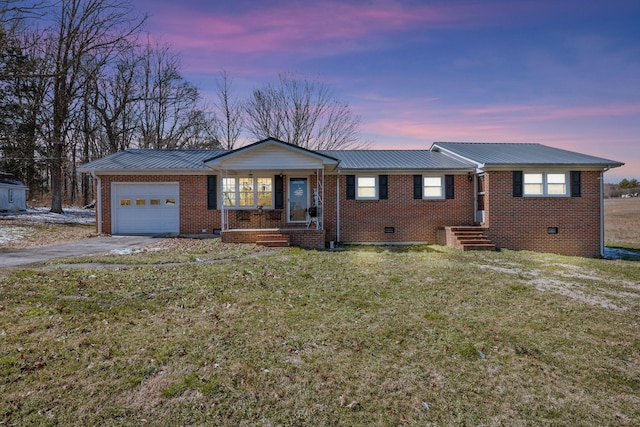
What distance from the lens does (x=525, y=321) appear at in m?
5.05

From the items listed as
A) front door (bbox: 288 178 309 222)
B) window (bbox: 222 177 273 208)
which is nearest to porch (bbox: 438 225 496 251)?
front door (bbox: 288 178 309 222)

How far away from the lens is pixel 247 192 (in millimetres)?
15242

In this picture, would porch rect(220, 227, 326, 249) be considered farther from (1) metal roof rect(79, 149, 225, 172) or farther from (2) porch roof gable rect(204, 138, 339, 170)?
(1) metal roof rect(79, 149, 225, 172)

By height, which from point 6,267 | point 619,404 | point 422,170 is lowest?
point 619,404

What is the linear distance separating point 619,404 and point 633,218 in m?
32.4

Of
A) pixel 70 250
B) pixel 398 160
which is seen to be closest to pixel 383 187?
pixel 398 160

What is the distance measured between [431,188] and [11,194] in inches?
1278

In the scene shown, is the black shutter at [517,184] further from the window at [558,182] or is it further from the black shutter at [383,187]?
the black shutter at [383,187]

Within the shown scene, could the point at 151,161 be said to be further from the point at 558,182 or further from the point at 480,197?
the point at 558,182

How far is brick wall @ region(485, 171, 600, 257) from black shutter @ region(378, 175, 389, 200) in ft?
13.6

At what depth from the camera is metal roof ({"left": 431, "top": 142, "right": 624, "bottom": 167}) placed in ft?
45.0

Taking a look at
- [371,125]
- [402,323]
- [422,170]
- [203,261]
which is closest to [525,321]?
[402,323]

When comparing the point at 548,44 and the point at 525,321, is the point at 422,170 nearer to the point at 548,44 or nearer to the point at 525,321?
the point at 548,44

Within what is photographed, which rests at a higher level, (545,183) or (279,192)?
(545,183)
